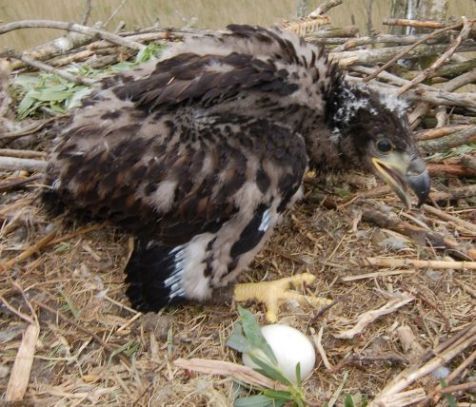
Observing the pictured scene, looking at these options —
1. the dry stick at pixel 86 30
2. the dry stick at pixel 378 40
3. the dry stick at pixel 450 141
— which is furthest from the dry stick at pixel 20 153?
the dry stick at pixel 450 141

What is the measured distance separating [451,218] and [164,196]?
4.86 ft

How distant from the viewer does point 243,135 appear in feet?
8.45

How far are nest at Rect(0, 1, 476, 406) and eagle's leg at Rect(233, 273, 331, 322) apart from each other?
5 cm

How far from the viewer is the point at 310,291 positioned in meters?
2.75

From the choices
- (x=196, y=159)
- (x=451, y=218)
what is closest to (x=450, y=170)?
(x=451, y=218)

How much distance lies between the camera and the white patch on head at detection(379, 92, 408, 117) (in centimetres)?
287

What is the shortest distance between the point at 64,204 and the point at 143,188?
1.61 ft

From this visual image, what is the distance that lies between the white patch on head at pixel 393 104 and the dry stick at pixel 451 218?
0.54 metres

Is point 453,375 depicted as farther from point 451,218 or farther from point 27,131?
point 27,131

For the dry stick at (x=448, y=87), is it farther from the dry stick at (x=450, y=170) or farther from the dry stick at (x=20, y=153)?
the dry stick at (x=20, y=153)

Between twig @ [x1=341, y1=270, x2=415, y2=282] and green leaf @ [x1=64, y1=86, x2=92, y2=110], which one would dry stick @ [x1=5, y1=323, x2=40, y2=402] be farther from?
green leaf @ [x1=64, y1=86, x2=92, y2=110]

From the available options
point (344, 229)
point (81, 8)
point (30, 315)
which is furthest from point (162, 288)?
point (81, 8)

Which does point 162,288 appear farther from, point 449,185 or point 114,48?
point 114,48

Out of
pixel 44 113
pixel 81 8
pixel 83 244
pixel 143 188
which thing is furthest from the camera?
pixel 81 8
